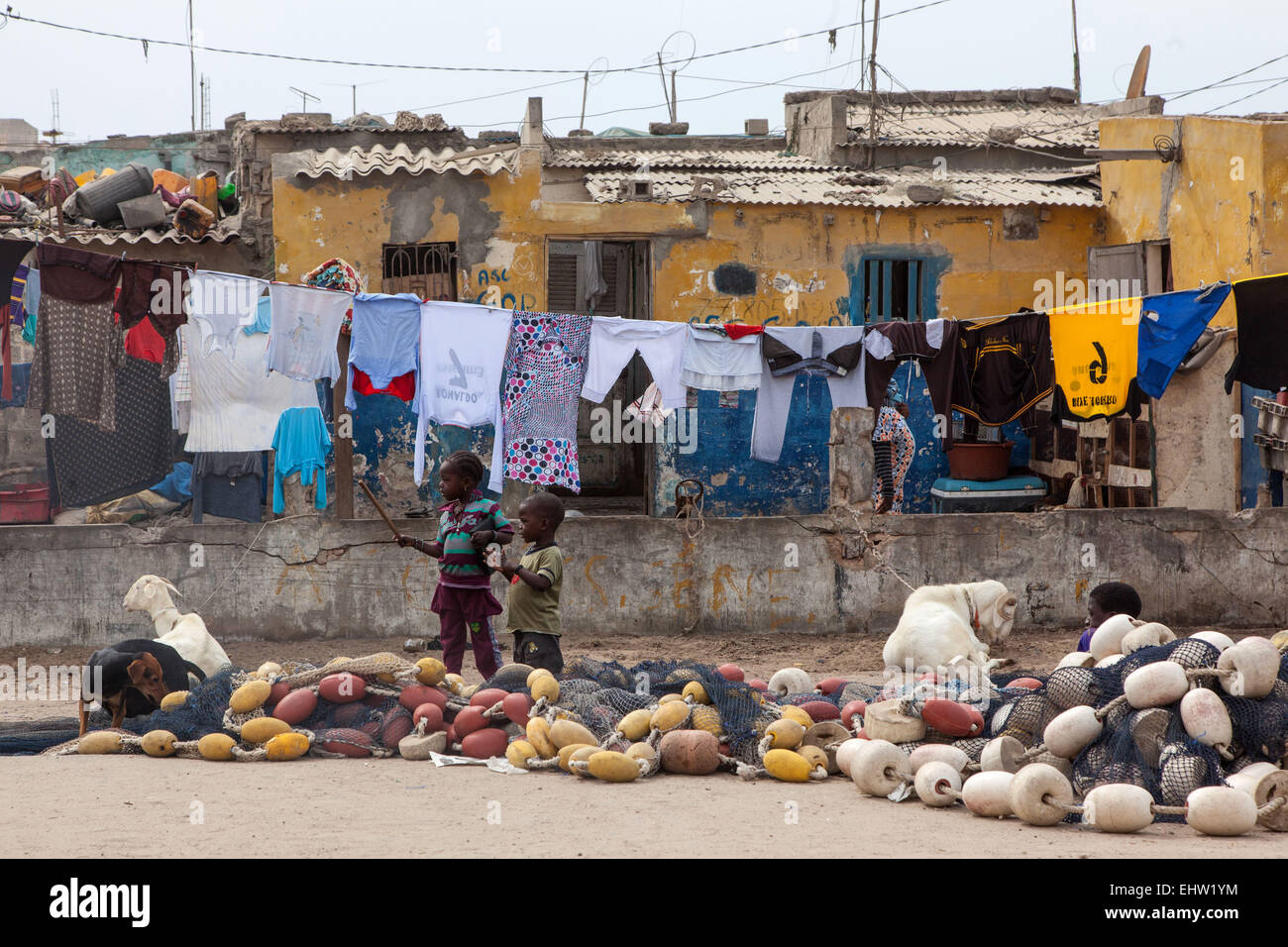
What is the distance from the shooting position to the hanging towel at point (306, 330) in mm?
10203

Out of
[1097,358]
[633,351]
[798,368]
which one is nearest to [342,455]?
[633,351]

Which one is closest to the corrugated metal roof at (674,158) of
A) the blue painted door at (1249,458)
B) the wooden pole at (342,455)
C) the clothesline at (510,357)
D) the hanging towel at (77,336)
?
the clothesline at (510,357)

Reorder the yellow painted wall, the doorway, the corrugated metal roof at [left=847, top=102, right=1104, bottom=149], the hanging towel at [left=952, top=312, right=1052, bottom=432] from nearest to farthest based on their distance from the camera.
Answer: the hanging towel at [left=952, top=312, right=1052, bottom=432]
the yellow painted wall
the doorway
the corrugated metal roof at [left=847, top=102, right=1104, bottom=149]

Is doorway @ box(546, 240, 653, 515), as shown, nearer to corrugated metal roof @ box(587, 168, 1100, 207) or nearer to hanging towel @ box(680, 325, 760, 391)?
corrugated metal roof @ box(587, 168, 1100, 207)

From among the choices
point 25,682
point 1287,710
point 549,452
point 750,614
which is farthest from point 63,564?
point 1287,710

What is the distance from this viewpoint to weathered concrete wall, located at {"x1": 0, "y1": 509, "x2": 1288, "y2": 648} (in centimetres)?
990

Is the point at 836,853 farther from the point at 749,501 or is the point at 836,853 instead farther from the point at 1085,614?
the point at 749,501

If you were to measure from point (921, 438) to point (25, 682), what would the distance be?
964cm

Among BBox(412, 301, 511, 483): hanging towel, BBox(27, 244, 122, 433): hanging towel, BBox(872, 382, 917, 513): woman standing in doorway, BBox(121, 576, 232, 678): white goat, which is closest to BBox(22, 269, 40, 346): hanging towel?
BBox(27, 244, 122, 433): hanging towel

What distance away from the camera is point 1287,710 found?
512 centimetres

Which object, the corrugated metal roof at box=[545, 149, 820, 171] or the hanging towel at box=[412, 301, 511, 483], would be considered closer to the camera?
the hanging towel at box=[412, 301, 511, 483]

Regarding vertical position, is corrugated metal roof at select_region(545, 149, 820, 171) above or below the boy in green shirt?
above

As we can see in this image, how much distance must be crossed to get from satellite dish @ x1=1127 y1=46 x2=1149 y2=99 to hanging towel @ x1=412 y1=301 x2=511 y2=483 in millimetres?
11467

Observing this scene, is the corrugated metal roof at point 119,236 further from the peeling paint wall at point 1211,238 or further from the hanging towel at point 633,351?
the peeling paint wall at point 1211,238
